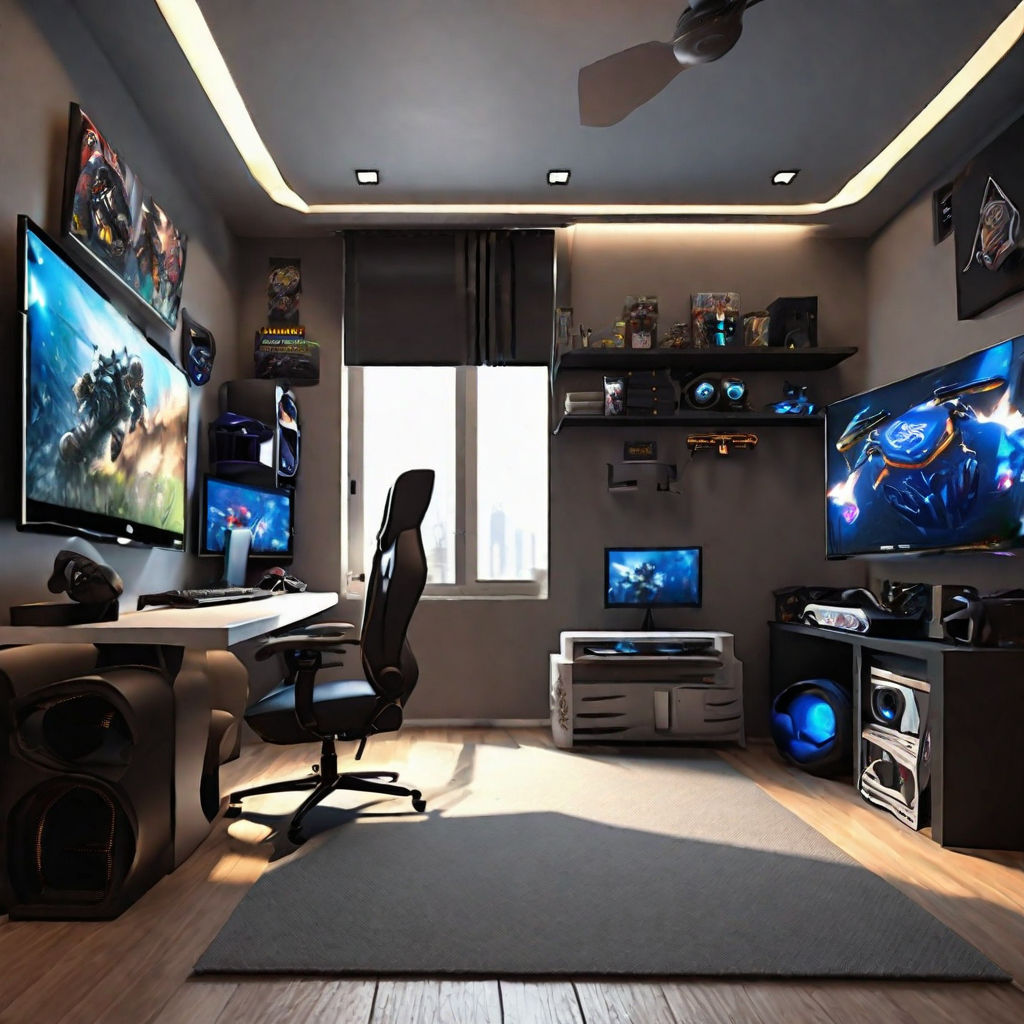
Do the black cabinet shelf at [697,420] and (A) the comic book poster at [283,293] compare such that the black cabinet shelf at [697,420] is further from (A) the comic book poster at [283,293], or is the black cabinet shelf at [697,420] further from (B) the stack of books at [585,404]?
(A) the comic book poster at [283,293]

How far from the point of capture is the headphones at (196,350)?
3.74 m

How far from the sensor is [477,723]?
4.55 meters

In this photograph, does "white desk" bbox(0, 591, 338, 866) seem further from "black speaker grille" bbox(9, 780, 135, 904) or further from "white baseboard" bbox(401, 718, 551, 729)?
"white baseboard" bbox(401, 718, 551, 729)

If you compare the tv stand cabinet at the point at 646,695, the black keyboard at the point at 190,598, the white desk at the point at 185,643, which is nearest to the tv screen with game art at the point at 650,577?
the tv stand cabinet at the point at 646,695

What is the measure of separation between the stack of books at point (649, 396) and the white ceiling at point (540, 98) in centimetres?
93

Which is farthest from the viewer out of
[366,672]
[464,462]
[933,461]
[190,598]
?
[464,462]

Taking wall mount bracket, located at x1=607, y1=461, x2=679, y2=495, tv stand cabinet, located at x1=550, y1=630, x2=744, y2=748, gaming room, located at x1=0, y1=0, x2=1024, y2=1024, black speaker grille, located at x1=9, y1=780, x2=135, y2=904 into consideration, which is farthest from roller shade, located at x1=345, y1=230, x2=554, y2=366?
black speaker grille, located at x1=9, y1=780, x2=135, y2=904

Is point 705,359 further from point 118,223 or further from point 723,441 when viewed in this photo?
point 118,223

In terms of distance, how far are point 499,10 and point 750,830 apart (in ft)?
9.40

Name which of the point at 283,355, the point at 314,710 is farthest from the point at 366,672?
the point at 283,355

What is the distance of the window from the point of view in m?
4.75

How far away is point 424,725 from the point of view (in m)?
4.53

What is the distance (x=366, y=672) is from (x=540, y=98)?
2.32 meters

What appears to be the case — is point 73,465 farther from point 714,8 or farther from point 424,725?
point 424,725
